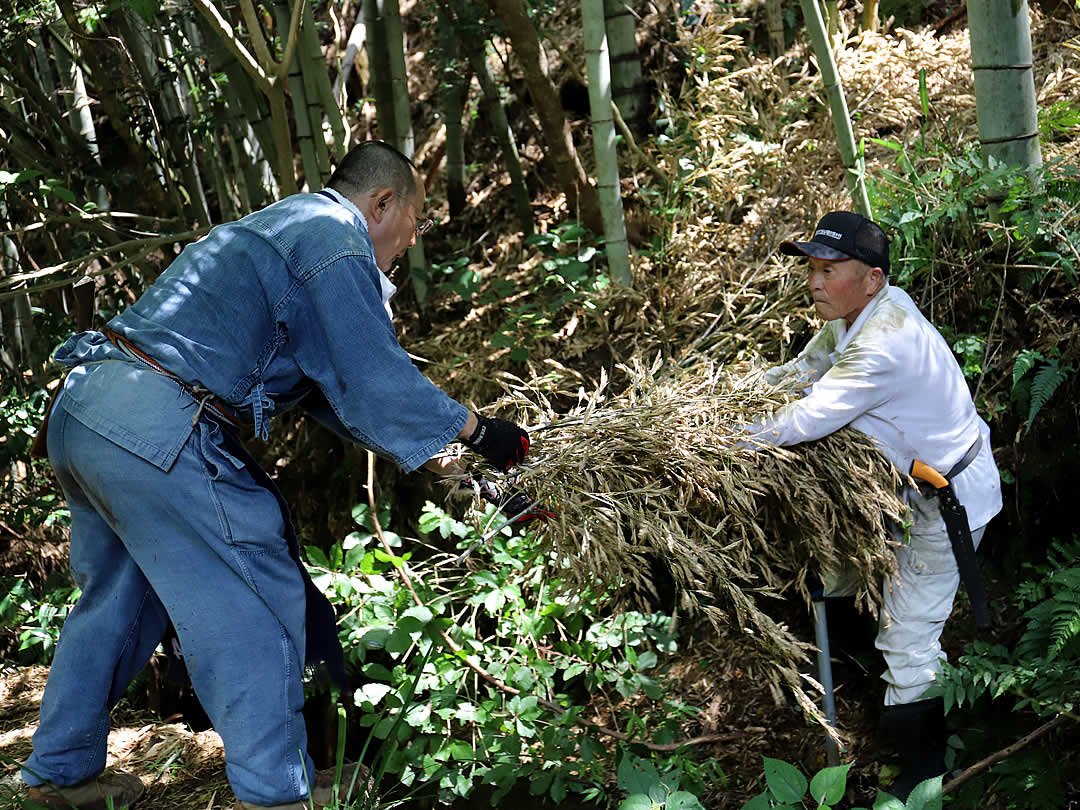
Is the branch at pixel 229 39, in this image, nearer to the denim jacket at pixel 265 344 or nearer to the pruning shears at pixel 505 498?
the denim jacket at pixel 265 344

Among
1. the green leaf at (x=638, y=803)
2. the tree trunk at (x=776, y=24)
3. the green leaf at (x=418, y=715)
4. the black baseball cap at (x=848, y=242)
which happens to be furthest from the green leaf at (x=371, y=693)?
the tree trunk at (x=776, y=24)

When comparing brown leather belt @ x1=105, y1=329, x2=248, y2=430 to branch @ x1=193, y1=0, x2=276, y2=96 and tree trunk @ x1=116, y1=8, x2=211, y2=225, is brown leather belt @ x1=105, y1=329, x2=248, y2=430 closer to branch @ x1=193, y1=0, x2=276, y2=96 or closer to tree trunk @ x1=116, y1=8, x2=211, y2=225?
branch @ x1=193, y1=0, x2=276, y2=96

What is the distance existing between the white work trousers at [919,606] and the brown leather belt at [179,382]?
6.58 ft

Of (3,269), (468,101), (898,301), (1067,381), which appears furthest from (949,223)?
(3,269)

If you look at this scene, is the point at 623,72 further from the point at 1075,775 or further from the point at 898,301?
the point at 1075,775

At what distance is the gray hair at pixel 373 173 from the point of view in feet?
8.08

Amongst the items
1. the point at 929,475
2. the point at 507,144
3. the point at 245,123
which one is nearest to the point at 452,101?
the point at 507,144

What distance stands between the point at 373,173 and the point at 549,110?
213 centimetres

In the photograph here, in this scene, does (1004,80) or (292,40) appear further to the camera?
(1004,80)

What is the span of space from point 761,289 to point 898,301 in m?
1.30

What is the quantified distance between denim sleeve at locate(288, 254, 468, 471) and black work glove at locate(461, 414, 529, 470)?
0.26 ft

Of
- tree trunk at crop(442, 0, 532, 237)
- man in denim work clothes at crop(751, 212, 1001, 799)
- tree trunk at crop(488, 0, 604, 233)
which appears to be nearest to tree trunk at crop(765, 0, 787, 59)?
tree trunk at crop(488, 0, 604, 233)

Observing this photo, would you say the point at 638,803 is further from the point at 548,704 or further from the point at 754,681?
the point at 754,681

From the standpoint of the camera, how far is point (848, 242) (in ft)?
9.32
